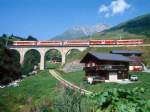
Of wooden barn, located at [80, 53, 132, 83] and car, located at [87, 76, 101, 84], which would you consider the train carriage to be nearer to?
wooden barn, located at [80, 53, 132, 83]

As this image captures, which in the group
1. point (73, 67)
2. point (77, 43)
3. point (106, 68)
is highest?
point (77, 43)

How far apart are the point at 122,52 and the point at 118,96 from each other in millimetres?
97560

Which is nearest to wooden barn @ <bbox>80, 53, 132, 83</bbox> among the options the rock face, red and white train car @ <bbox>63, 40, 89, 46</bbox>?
the rock face

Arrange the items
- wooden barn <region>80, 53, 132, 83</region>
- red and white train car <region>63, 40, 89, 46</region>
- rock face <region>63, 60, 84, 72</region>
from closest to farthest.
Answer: wooden barn <region>80, 53, 132, 83</region> → rock face <region>63, 60, 84, 72</region> → red and white train car <region>63, 40, 89, 46</region>

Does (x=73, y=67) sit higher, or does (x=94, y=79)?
(x=73, y=67)

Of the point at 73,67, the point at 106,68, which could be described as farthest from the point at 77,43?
the point at 106,68

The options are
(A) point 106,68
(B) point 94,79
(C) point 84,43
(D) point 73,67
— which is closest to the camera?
(B) point 94,79

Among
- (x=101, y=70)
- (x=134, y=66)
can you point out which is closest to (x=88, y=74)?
(x=101, y=70)

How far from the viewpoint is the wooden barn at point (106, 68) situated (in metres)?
67.8

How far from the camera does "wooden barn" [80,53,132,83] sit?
6781 centimetres

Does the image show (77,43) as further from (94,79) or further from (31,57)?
(94,79)

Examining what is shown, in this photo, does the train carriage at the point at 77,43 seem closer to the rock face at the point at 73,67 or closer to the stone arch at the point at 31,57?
the stone arch at the point at 31,57

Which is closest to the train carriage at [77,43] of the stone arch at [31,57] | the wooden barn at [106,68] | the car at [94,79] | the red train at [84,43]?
the red train at [84,43]

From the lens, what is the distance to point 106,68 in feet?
222
